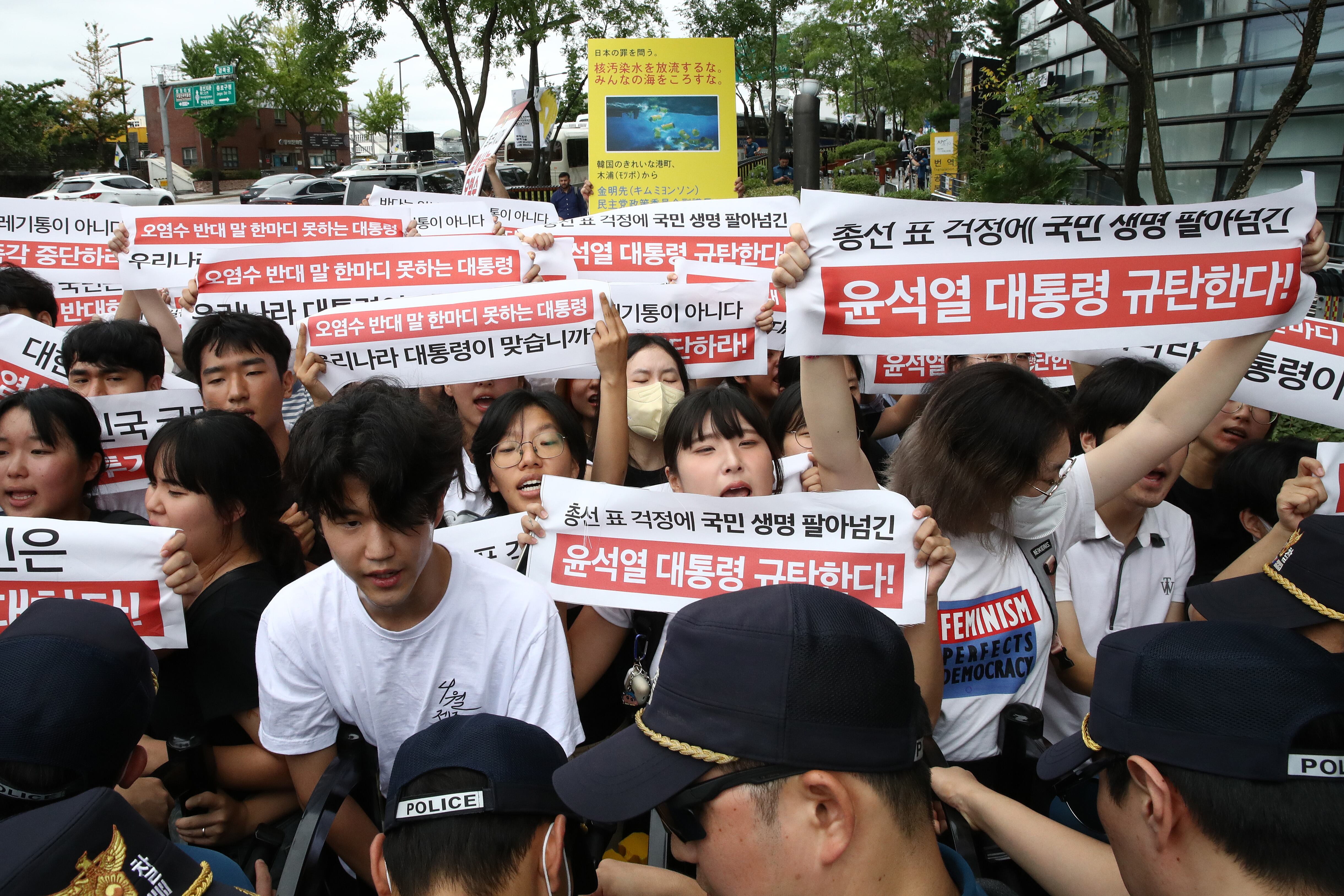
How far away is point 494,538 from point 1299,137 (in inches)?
519

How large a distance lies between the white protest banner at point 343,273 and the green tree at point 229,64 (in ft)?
151

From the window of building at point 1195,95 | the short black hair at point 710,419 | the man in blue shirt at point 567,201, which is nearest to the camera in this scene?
the short black hair at point 710,419

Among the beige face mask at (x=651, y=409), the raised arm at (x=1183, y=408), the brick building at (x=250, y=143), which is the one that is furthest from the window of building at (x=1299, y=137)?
the brick building at (x=250, y=143)

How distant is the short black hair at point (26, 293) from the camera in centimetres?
467

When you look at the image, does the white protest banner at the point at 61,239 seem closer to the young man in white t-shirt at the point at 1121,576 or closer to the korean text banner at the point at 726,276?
the korean text banner at the point at 726,276

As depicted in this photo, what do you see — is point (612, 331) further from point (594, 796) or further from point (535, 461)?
point (594, 796)

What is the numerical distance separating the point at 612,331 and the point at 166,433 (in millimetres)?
1515

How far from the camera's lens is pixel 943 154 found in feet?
67.7

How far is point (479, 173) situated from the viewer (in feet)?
26.7

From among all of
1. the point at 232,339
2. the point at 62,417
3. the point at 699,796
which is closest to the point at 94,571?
the point at 62,417

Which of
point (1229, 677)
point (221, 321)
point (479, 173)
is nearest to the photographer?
point (1229, 677)

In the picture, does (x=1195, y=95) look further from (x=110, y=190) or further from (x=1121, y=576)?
(x=110, y=190)

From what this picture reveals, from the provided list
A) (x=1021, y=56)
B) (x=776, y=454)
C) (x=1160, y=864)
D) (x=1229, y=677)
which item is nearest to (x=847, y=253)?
(x=776, y=454)

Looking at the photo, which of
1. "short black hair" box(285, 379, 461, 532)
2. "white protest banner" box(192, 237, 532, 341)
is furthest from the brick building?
"short black hair" box(285, 379, 461, 532)
